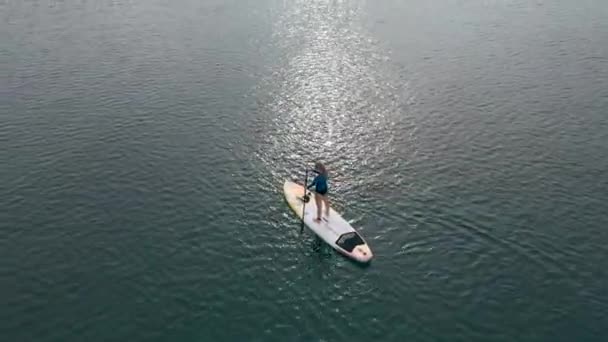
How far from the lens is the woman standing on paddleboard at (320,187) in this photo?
3083cm

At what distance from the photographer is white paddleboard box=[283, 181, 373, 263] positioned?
96.9 ft

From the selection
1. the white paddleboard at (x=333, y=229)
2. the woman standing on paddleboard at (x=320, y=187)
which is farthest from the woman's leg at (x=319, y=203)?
the white paddleboard at (x=333, y=229)

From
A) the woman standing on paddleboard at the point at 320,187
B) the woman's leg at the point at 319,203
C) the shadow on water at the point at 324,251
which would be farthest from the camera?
the woman's leg at the point at 319,203

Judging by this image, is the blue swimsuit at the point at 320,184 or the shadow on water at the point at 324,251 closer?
the shadow on water at the point at 324,251

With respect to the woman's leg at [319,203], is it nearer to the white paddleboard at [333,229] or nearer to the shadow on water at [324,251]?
the white paddleboard at [333,229]

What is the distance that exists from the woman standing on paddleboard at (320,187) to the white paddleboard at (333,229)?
58 centimetres

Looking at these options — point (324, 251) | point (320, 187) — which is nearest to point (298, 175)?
point (320, 187)

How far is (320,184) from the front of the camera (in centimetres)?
3105

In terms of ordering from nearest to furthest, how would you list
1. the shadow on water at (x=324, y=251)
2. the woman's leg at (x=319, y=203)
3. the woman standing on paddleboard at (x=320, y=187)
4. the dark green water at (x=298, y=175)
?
1. the dark green water at (x=298, y=175)
2. the shadow on water at (x=324, y=251)
3. the woman standing on paddleboard at (x=320, y=187)
4. the woman's leg at (x=319, y=203)

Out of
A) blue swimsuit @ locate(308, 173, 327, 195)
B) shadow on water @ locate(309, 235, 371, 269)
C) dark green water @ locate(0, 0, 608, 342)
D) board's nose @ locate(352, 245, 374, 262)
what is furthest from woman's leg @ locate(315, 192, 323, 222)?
board's nose @ locate(352, 245, 374, 262)

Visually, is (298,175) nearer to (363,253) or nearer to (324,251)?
(324,251)

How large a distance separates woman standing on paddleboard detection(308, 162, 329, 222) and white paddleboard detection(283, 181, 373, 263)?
58 centimetres

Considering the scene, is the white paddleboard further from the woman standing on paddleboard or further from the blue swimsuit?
the blue swimsuit

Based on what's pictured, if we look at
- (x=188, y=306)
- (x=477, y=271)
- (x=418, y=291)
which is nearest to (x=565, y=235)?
(x=477, y=271)
